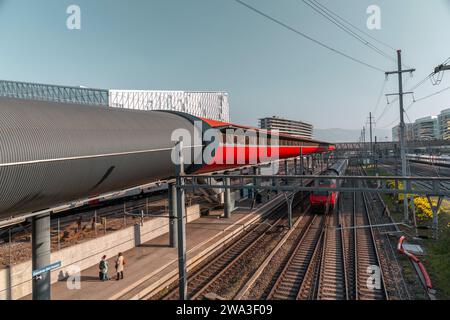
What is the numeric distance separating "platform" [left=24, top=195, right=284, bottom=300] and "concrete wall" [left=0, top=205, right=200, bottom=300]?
0.37 metres

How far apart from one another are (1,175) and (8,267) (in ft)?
22.3

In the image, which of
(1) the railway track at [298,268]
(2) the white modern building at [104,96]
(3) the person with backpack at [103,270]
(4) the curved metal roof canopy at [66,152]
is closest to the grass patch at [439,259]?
(1) the railway track at [298,268]

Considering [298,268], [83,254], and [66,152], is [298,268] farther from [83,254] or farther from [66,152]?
[66,152]

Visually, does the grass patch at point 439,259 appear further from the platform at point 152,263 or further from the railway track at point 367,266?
the platform at point 152,263

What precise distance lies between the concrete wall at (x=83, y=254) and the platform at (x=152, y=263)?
372mm

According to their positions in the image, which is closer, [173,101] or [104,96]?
[104,96]

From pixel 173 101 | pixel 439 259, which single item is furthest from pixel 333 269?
pixel 173 101

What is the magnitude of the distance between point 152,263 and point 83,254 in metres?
3.30

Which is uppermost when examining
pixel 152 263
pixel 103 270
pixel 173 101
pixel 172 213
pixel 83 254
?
pixel 173 101

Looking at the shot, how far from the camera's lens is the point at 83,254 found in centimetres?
1377

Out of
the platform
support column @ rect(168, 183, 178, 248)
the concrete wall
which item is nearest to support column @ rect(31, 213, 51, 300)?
the platform

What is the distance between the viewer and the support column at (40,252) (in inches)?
343
